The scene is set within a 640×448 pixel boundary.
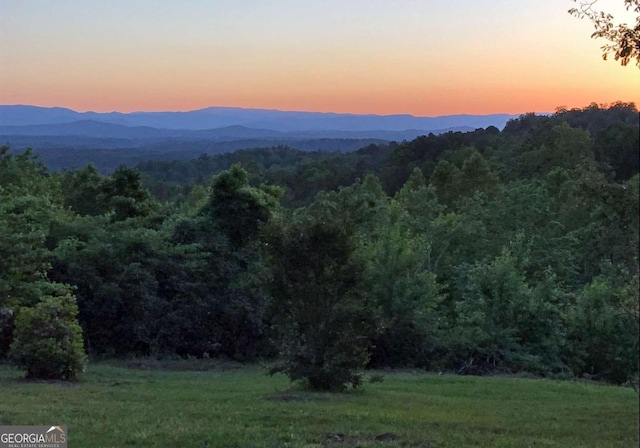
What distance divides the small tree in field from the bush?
528 centimetres

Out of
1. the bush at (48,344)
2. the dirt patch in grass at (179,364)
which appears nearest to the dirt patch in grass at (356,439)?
the bush at (48,344)

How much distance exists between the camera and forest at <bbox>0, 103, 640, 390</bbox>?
14.7 metres

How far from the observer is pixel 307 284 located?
14594mm

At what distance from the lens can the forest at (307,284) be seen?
14.7 m

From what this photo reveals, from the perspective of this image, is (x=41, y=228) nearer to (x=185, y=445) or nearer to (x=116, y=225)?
(x=116, y=225)

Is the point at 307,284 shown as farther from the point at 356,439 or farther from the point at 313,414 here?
the point at 356,439

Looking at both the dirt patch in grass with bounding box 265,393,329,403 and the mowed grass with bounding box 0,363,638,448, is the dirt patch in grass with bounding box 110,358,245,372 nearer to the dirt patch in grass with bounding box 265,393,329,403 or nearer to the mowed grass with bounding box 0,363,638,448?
the mowed grass with bounding box 0,363,638,448

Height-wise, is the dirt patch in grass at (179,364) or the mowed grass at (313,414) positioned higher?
the mowed grass at (313,414)

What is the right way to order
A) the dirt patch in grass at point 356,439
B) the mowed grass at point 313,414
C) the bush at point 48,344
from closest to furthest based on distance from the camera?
the dirt patch in grass at point 356,439 → the mowed grass at point 313,414 → the bush at point 48,344

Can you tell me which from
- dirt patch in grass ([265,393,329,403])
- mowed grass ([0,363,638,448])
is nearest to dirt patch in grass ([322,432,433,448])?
mowed grass ([0,363,638,448])

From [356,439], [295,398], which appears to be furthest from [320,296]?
[356,439]

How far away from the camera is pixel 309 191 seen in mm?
83438

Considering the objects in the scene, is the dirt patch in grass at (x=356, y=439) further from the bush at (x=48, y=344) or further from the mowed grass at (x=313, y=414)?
the bush at (x=48, y=344)

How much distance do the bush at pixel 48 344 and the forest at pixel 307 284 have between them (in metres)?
0.04
